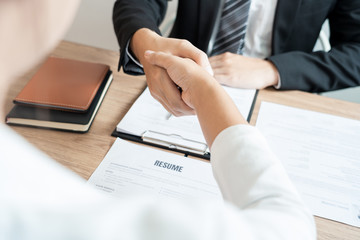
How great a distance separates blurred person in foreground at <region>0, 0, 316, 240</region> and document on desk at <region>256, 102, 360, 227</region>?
0.91 ft

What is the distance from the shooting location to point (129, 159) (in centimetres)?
73

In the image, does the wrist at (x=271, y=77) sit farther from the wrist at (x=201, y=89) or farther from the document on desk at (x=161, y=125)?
the wrist at (x=201, y=89)

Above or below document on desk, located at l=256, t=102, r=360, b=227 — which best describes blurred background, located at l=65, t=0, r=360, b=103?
below

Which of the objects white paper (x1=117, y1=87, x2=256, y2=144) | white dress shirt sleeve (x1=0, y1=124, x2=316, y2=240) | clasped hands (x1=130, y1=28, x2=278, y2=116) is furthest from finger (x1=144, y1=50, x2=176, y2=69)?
white dress shirt sleeve (x1=0, y1=124, x2=316, y2=240)

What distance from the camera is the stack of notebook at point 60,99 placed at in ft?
2.60

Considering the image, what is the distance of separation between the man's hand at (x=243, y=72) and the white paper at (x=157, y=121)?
66mm

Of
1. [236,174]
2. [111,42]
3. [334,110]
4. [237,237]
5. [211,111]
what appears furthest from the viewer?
[111,42]

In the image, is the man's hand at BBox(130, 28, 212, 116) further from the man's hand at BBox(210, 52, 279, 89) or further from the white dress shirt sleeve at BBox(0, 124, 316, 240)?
the white dress shirt sleeve at BBox(0, 124, 316, 240)

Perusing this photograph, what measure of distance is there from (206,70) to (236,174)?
0.34m

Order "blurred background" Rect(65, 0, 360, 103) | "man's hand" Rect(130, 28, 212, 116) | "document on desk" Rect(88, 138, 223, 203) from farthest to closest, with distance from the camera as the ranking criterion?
"blurred background" Rect(65, 0, 360, 103), "man's hand" Rect(130, 28, 212, 116), "document on desk" Rect(88, 138, 223, 203)

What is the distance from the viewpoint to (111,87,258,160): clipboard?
2.47ft

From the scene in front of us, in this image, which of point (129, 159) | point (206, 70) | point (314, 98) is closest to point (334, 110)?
point (314, 98)

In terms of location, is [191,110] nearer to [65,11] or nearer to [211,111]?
[211,111]

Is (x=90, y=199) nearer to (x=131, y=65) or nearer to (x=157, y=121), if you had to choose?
(x=157, y=121)
